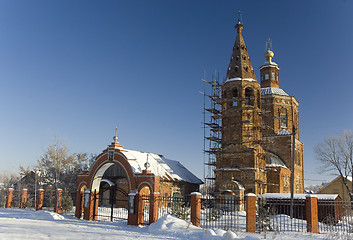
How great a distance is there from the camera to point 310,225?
13156mm

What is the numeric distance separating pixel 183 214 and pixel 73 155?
19.0 m

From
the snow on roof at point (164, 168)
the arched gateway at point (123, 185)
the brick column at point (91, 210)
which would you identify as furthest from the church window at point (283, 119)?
the brick column at point (91, 210)

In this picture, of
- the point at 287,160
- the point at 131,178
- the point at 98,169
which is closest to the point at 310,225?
the point at 131,178

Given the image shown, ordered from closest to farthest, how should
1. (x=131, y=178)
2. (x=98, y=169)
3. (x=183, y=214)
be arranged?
(x=183, y=214) < (x=131, y=178) < (x=98, y=169)

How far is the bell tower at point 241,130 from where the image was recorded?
25.1m

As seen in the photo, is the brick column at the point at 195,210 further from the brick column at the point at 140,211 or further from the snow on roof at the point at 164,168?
the snow on roof at the point at 164,168

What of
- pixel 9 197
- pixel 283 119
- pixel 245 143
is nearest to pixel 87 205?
pixel 9 197

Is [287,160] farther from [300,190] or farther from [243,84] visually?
[243,84]

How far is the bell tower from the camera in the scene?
25125 millimetres

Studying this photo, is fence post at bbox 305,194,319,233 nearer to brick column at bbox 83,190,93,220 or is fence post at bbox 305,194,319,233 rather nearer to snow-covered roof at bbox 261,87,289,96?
brick column at bbox 83,190,93,220

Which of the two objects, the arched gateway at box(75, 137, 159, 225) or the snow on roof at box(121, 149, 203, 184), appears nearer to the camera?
the arched gateway at box(75, 137, 159, 225)

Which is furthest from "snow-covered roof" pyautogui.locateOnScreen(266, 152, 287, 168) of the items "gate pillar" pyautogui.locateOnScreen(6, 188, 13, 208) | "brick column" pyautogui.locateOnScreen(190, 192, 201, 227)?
"gate pillar" pyautogui.locateOnScreen(6, 188, 13, 208)

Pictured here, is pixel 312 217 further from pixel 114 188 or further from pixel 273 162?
pixel 273 162

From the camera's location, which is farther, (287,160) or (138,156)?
(287,160)
